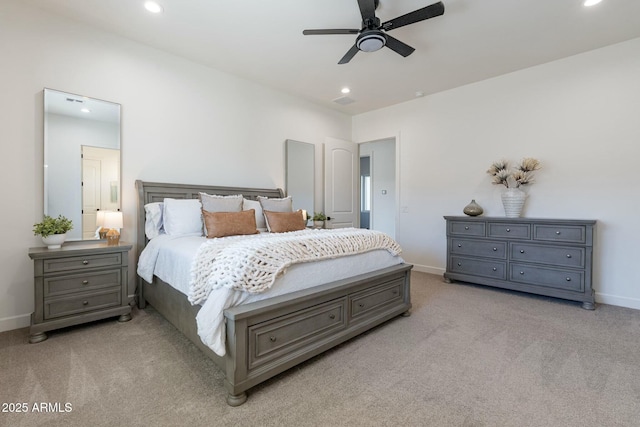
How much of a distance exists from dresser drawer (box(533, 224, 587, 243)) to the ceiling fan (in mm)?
2587

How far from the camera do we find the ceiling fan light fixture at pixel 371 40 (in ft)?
8.02

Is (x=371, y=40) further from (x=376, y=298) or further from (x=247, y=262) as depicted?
(x=376, y=298)

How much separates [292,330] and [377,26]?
250 centimetres

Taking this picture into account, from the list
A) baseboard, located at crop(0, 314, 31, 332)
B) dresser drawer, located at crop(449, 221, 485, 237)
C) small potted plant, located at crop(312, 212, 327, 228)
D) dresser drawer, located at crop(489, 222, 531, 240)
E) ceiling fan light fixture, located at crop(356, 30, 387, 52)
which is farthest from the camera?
small potted plant, located at crop(312, 212, 327, 228)

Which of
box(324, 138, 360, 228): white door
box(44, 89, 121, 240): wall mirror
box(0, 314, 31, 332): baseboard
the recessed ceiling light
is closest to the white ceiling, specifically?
the recessed ceiling light

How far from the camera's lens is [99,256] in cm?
264

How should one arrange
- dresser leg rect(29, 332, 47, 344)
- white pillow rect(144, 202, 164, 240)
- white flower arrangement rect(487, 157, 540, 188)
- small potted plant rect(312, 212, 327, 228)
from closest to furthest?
Answer: dresser leg rect(29, 332, 47, 344), white pillow rect(144, 202, 164, 240), white flower arrangement rect(487, 157, 540, 188), small potted plant rect(312, 212, 327, 228)

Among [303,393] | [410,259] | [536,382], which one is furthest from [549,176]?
[303,393]

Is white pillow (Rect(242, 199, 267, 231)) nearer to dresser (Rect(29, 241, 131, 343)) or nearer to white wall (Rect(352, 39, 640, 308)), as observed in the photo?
dresser (Rect(29, 241, 131, 343))

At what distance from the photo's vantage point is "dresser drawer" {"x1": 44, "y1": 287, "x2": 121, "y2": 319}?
242 centimetres

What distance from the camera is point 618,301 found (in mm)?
3303

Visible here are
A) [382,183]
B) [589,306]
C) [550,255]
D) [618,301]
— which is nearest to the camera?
[589,306]

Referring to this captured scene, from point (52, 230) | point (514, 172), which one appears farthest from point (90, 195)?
point (514, 172)

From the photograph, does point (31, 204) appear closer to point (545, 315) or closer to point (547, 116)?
point (545, 315)
